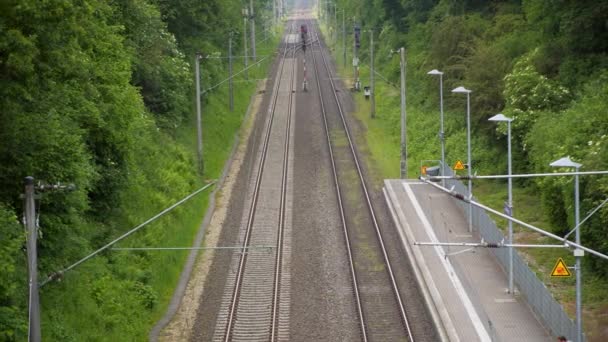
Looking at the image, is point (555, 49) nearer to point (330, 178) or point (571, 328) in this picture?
point (330, 178)

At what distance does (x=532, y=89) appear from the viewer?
38.0 metres

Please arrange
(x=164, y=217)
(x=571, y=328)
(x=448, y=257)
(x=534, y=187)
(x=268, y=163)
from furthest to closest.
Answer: (x=268, y=163)
(x=534, y=187)
(x=164, y=217)
(x=448, y=257)
(x=571, y=328)

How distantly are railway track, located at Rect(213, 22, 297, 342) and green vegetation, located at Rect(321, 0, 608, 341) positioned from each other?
5.54m

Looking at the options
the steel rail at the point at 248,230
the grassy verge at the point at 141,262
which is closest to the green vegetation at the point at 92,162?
the grassy verge at the point at 141,262

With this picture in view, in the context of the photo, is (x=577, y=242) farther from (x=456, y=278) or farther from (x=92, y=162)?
(x=92, y=162)

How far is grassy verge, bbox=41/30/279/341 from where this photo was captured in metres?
22.5

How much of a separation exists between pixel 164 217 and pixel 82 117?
8148mm

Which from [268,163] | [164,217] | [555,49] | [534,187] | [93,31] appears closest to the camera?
[93,31]

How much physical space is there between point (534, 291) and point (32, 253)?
14.2 metres

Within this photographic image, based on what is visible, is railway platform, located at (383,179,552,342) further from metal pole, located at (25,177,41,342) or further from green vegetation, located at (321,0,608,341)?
metal pole, located at (25,177,41,342)

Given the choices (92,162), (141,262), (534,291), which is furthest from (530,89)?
(92,162)

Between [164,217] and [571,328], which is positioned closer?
[571,328]

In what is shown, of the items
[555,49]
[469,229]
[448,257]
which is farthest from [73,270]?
[555,49]

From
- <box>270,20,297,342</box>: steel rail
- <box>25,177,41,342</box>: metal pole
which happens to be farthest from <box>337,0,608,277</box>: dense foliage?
<box>25,177,41,342</box>: metal pole
